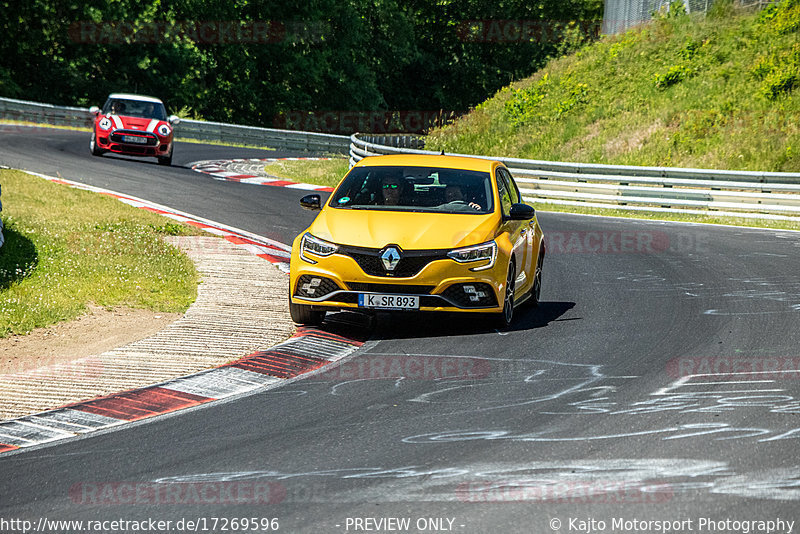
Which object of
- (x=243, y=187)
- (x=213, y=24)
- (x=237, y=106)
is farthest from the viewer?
(x=237, y=106)

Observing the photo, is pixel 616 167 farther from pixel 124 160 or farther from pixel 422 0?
pixel 422 0

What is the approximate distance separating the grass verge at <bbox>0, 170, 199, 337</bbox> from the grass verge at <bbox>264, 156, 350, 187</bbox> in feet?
33.1

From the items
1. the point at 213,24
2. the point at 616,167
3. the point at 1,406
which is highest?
the point at 213,24

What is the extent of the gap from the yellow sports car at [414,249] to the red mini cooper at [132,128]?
1678 cm

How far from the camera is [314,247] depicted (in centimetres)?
1005

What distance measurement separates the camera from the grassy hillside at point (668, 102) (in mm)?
31438

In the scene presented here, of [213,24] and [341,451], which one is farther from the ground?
[213,24]

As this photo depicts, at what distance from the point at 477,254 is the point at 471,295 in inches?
15.1

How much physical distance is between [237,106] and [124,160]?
2801cm

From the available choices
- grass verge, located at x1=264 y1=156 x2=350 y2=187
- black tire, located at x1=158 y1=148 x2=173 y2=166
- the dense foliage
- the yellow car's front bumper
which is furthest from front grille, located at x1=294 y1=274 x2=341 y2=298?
the dense foliage

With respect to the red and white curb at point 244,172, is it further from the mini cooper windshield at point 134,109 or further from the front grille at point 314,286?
the front grille at point 314,286

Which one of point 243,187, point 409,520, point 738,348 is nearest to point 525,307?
point 738,348

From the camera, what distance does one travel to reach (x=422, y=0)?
6750 cm

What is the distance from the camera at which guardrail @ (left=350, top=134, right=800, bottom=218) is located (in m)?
22.9
